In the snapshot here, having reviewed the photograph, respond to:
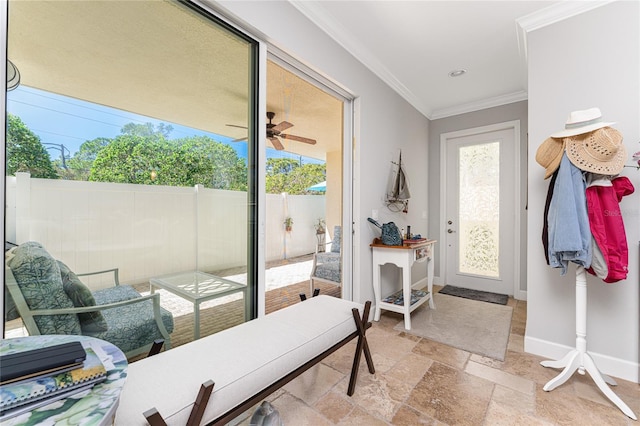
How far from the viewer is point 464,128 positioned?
13.5 ft

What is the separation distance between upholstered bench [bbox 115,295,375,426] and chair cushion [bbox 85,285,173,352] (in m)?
0.36

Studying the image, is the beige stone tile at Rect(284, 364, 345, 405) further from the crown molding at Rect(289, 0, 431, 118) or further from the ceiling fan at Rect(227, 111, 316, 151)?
the crown molding at Rect(289, 0, 431, 118)

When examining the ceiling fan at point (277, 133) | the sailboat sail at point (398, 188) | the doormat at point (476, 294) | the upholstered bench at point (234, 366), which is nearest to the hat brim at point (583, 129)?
the sailboat sail at point (398, 188)

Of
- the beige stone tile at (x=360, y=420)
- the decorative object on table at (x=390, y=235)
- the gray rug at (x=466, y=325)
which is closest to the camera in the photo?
the beige stone tile at (x=360, y=420)

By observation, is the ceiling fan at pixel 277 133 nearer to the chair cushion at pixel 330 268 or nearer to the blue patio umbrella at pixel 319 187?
the blue patio umbrella at pixel 319 187

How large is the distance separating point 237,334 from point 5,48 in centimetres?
157

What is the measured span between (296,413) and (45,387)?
1.29m

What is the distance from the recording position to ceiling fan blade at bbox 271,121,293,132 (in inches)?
90.2

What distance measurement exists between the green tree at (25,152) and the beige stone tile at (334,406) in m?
1.82

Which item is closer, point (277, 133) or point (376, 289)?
point (277, 133)

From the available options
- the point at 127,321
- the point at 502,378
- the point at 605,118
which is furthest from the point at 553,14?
the point at 127,321

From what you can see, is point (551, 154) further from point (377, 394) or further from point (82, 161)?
point (82, 161)

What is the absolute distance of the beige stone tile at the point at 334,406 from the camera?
5.10 feet

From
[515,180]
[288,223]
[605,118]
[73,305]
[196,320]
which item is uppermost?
[605,118]
